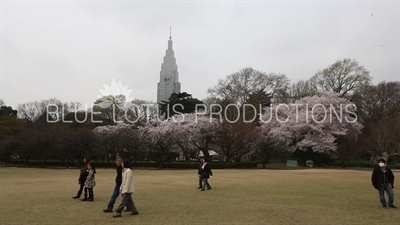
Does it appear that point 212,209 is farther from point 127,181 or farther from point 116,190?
point 116,190

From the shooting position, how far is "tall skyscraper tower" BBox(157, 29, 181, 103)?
98.4 meters

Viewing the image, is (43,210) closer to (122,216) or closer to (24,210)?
(24,210)

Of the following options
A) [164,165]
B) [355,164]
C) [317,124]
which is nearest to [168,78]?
[317,124]

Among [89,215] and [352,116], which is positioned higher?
[352,116]

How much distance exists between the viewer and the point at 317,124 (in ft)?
141

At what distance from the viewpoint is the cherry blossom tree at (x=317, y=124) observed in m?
42.2

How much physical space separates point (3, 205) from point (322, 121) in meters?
38.4

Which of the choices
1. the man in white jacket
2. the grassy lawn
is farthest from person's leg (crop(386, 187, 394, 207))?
the man in white jacket

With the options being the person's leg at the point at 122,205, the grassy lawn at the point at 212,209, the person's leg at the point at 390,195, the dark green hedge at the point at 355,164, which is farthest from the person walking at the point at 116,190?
the dark green hedge at the point at 355,164

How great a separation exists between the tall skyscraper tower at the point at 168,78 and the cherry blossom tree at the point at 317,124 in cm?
5039

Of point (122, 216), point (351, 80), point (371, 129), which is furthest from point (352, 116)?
point (122, 216)

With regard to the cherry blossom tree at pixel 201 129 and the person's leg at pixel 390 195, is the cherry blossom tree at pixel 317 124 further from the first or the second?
the person's leg at pixel 390 195

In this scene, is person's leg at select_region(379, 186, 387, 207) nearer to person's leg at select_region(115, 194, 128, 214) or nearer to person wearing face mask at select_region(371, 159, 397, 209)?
person wearing face mask at select_region(371, 159, 397, 209)

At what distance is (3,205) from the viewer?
35.3 feet
